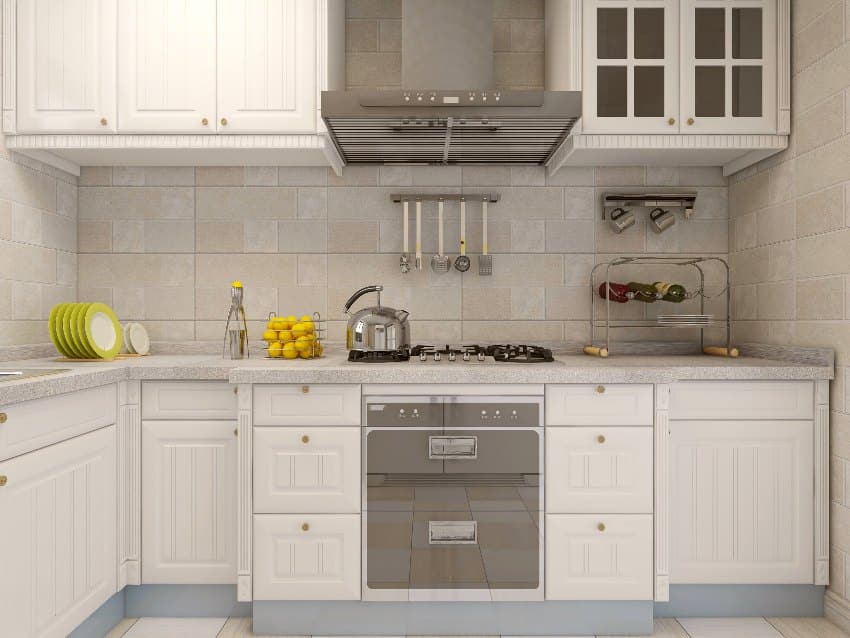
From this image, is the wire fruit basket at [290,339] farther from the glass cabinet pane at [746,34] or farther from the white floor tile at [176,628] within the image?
the glass cabinet pane at [746,34]

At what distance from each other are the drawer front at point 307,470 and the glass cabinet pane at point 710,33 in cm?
196

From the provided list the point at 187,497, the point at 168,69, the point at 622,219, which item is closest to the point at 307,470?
the point at 187,497

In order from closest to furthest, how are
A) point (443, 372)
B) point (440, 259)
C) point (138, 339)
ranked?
1. point (443, 372)
2. point (138, 339)
3. point (440, 259)

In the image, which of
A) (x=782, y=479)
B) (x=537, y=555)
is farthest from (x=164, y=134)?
(x=782, y=479)

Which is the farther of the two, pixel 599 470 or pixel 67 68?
pixel 67 68

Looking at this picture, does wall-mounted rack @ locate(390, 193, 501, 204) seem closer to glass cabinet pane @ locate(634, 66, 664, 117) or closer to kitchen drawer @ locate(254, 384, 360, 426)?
glass cabinet pane @ locate(634, 66, 664, 117)

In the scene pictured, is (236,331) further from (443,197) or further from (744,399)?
(744,399)

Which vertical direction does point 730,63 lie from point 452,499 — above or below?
above

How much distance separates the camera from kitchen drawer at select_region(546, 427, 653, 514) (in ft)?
6.78

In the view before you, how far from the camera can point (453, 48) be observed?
8.29 feet

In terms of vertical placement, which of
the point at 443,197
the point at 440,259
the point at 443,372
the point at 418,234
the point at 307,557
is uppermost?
the point at 443,197

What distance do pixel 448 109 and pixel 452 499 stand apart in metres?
1.35

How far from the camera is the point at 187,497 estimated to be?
2.17 metres

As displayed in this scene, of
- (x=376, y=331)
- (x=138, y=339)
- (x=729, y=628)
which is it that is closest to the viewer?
(x=729, y=628)
